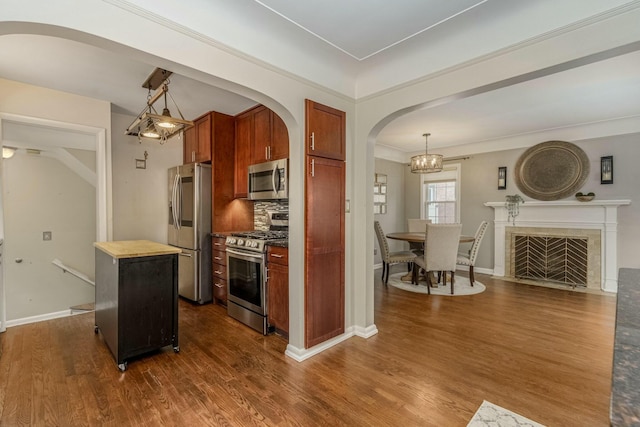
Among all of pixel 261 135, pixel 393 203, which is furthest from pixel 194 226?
pixel 393 203

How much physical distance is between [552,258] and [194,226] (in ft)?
19.0

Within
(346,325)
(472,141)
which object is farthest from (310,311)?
(472,141)

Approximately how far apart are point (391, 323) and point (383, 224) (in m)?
3.44

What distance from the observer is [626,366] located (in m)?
0.63

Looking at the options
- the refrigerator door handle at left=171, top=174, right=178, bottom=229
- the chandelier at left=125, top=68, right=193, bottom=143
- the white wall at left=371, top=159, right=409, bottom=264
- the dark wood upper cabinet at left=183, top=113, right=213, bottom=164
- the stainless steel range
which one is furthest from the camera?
the white wall at left=371, top=159, right=409, bottom=264

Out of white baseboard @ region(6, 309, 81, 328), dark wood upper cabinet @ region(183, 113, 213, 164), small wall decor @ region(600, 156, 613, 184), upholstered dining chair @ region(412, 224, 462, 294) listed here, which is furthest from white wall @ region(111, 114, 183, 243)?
small wall decor @ region(600, 156, 613, 184)

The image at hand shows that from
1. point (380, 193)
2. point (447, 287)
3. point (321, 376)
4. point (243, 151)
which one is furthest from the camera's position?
point (380, 193)

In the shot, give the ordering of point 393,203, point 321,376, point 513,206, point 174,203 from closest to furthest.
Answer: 1. point 321,376
2. point 174,203
3. point 513,206
4. point 393,203

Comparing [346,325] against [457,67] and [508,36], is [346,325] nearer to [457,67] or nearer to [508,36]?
[457,67]

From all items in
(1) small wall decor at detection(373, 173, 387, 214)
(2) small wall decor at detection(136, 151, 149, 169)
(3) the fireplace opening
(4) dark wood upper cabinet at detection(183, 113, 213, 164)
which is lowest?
(3) the fireplace opening

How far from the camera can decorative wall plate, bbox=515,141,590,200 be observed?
4.97 metres

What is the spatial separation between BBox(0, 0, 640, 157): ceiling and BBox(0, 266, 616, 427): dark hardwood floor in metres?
2.21

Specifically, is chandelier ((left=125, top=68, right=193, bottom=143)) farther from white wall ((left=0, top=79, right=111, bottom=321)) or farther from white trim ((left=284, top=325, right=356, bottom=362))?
white trim ((left=284, top=325, right=356, bottom=362))

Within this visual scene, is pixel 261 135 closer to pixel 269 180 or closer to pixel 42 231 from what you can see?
pixel 269 180
